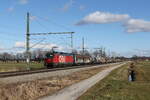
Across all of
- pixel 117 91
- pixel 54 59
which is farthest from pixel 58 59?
pixel 117 91

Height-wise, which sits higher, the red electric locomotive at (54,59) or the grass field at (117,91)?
the red electric locomotive at (54,59)

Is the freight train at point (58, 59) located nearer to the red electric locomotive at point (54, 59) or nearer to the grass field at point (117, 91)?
the red electric locomotive at point (54, 59)

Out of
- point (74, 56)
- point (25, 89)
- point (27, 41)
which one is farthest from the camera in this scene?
point (74, 56)

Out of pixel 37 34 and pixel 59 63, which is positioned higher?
pixel 37 34

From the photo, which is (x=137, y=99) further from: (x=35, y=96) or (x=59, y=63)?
(x=59, y=63)

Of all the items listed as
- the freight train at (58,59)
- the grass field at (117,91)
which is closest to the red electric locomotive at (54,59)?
the freight train at (58,59)

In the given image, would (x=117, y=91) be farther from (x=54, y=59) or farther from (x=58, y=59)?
(x=58, y=59)

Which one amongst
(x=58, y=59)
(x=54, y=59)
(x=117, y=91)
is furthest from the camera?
(x=58, y=59)

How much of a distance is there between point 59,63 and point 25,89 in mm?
47283

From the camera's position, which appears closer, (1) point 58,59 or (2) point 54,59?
(2) point 54,59

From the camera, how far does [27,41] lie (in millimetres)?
48125

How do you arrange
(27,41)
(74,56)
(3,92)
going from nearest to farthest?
1. (3,92)
2. (27,41)
3. (74,56)

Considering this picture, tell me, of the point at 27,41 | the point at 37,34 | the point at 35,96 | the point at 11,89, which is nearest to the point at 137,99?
the point at 35,96

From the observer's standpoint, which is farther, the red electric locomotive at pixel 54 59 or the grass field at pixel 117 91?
the red electric locomotive at pixel 54 59
